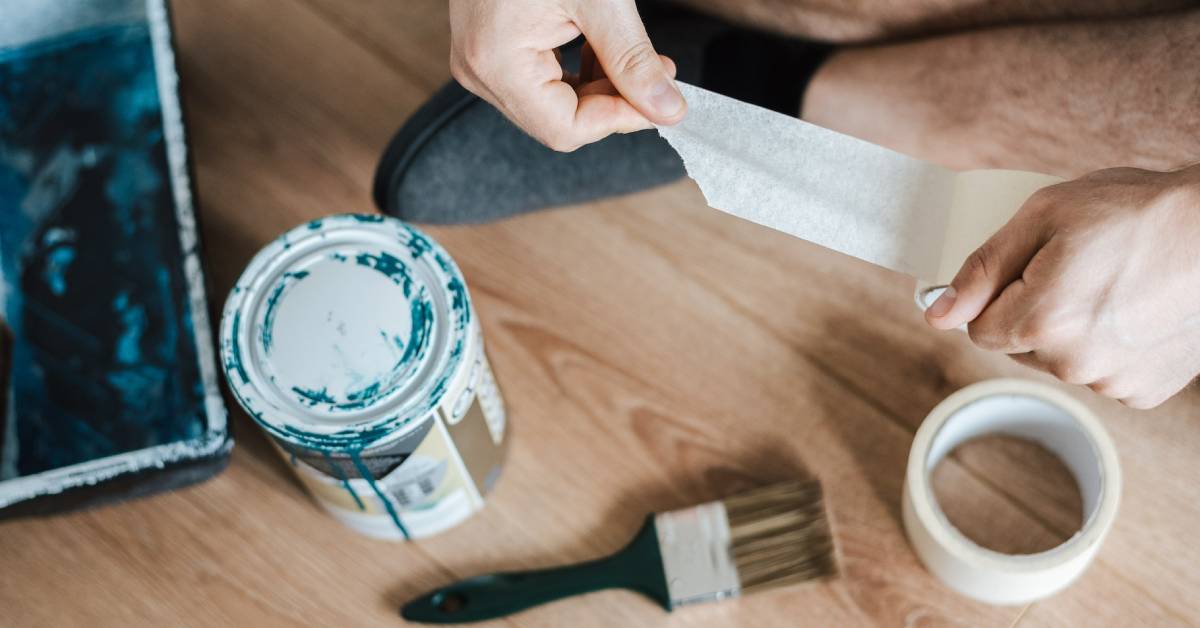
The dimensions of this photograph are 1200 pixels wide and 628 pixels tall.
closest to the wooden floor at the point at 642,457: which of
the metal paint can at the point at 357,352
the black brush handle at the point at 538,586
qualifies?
the black brush handle at the point at 538,586

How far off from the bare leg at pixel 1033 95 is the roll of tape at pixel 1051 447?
0.57 feet

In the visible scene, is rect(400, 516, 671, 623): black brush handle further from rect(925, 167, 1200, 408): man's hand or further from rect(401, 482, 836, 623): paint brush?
rect(925, 167, 1200, 408): man's hand

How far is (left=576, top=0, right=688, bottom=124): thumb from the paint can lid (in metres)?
0.14

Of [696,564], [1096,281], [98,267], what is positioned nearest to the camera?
[1096,281]

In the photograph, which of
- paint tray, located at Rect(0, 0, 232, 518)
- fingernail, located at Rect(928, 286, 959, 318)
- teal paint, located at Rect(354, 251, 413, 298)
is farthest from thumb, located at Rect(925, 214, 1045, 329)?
paint tray, located at Rect(0, 0, 232, 518)

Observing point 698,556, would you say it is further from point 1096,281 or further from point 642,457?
point 1096,281

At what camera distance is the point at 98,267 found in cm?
72

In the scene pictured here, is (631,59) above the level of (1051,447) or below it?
above

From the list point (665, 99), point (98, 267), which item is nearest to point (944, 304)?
point (665, 99)

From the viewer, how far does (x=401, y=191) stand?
2.35 ft

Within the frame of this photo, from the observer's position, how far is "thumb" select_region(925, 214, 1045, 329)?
510mm

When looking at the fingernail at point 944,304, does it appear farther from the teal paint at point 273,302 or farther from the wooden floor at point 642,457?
the teal paint at point 273,302

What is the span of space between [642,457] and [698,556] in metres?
0.09

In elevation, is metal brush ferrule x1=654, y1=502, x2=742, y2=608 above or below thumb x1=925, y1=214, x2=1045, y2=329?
below
